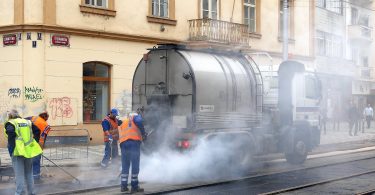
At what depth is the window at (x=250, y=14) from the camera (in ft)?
83.7

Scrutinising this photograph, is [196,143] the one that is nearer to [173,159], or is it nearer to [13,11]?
[173,159]

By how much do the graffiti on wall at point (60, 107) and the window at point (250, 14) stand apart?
10258 millimetres

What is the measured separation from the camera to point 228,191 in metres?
9.94

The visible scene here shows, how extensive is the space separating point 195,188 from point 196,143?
1414 mm

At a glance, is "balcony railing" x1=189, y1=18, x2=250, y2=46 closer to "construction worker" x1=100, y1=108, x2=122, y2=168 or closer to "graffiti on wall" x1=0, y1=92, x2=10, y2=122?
"graffiti on wall" x1=0, y1=92, x2=10, y2=122

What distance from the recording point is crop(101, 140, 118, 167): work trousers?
13.5 metres

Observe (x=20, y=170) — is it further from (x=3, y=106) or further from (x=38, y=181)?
(x=3, y=106)

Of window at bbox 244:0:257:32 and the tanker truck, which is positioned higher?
window at bbox 244:0:257:32

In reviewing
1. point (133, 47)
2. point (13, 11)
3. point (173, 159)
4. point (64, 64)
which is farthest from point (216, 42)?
point (173, 159)

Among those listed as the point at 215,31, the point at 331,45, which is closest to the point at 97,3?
the point at 215,31

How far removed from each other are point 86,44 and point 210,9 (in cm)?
662

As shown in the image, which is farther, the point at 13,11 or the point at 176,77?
the point at 13,11

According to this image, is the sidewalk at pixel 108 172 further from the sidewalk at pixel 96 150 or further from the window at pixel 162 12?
the window at pixel 162 12

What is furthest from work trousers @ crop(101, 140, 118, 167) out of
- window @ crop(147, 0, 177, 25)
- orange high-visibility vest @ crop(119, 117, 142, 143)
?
window @ crop(147, 0, 177, 25)
